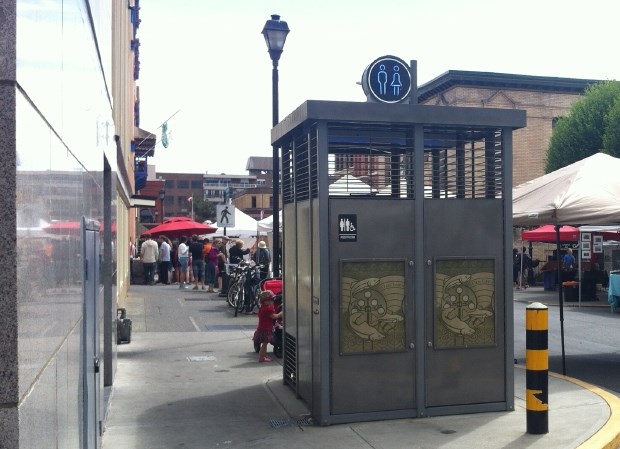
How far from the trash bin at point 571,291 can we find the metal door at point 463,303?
17681 millimetres

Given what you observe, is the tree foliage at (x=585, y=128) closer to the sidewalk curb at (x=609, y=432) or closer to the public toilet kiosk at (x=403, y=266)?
the sidewalk curb at (x=609, y=432)

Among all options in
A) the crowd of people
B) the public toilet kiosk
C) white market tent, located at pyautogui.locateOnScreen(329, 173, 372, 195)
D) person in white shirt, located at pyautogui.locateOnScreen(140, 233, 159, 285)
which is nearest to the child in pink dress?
the public toilet kiosk

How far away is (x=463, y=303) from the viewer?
25.7ft

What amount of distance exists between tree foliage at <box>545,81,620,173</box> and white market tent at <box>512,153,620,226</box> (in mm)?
26956

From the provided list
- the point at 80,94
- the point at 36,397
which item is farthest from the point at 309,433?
the point at 36,397

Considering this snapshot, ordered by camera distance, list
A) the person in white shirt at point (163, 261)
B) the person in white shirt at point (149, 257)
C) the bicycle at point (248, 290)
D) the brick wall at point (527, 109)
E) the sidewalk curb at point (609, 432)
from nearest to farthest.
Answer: the sidewalk curb at point (609, 432), the bicycle at point (248, 290), the person in white shirt at point (149, 257), the person in white shirt at point (163, 261), the brick wall at point (527, 109)

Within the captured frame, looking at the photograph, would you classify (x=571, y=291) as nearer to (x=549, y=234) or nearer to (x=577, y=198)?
(x=549, y=234)

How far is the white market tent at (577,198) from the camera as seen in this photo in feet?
33.5

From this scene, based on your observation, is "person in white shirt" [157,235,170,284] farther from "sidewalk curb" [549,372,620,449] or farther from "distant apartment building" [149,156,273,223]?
"distant apartment building" [149,156,273,223]

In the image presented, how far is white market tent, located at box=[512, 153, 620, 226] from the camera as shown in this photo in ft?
33.5

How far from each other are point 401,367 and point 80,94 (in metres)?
4.34

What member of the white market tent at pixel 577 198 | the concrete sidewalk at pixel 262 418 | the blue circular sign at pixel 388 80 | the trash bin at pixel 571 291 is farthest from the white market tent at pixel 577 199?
the trash bin at pixel 571 291

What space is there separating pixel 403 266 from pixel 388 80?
203cm

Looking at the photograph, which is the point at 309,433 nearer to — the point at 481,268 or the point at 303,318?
the point at 303,318
